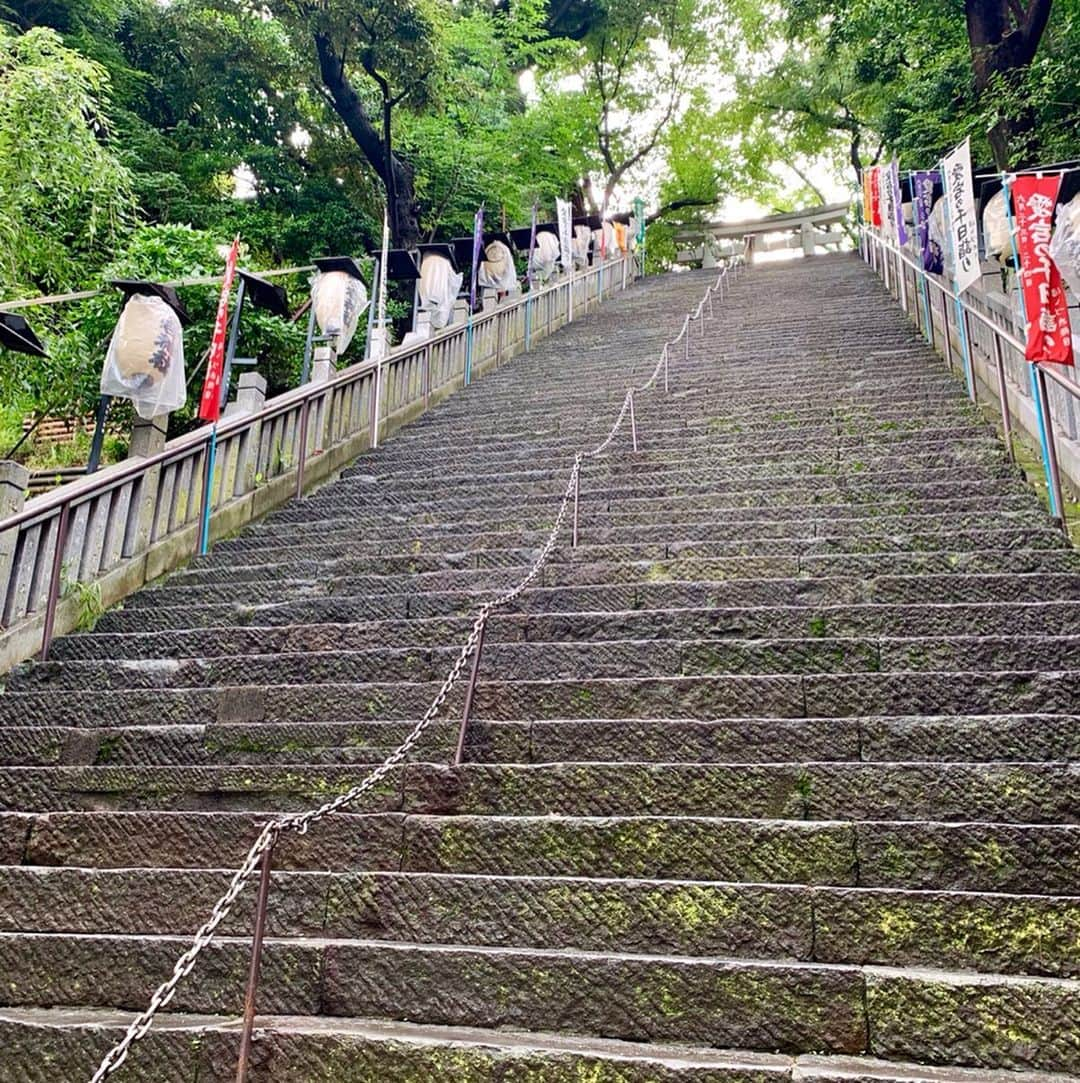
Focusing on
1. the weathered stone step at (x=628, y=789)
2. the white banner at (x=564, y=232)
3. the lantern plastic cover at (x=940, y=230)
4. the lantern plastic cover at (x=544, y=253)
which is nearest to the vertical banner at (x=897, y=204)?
the lantern plastic cover at (x=940, y=230)

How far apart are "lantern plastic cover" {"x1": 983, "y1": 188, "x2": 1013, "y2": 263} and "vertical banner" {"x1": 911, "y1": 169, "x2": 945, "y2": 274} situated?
1.69m

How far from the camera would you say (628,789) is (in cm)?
323

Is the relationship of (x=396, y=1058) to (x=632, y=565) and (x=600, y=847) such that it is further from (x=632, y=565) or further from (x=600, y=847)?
(x=632, y=565)

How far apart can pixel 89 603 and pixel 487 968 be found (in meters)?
4.06

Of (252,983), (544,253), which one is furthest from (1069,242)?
(544,253)

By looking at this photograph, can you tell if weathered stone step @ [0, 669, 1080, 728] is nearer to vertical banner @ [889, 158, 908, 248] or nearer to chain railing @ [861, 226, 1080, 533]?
chain railing @ [861, 226, 1080, 533]

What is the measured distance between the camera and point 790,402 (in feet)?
28.3

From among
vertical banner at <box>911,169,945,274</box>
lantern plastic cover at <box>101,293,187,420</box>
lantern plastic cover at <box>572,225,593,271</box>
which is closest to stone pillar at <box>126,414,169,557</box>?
lantern plastic cover at <box>101,293,187,420</box>

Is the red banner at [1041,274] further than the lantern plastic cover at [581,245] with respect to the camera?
No

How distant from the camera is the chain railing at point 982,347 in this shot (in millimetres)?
5352

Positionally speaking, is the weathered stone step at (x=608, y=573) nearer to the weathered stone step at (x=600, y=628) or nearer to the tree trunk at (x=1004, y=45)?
the weathered stone step at (x=600, y=628)

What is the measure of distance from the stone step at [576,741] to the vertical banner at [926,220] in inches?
329

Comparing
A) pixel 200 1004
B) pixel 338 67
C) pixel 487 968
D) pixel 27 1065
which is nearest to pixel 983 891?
pixel 487 968

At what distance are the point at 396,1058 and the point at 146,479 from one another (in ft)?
16.2
